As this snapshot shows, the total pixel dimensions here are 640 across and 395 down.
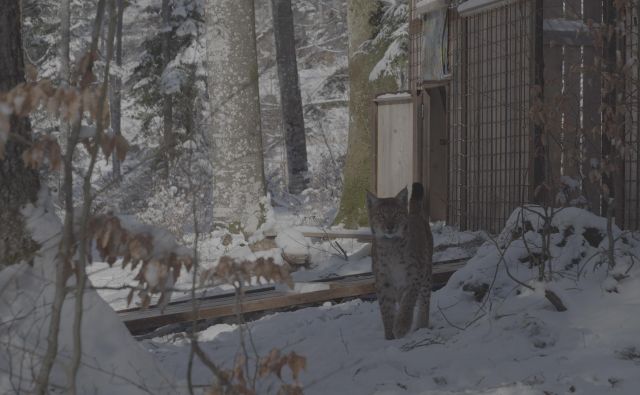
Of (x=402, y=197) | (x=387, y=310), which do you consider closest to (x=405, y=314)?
(x=387, y=310)

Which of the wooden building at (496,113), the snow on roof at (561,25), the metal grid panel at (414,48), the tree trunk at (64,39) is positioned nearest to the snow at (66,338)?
the wooden building at (496,113)

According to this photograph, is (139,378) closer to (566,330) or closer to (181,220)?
(566,330)

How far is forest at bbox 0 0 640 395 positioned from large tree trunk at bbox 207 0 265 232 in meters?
0.03

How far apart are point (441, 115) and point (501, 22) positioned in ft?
8.39

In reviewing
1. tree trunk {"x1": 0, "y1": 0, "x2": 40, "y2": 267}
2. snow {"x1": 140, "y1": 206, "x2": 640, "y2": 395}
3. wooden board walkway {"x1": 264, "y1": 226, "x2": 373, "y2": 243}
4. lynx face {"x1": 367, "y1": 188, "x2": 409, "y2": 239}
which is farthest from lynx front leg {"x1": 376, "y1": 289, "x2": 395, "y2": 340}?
wooden board walkway {"x1": 264, "y1": 226, "x2": 373, "y2": 243}

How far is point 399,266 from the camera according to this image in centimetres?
658

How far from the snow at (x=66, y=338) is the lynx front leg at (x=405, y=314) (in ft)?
8.47

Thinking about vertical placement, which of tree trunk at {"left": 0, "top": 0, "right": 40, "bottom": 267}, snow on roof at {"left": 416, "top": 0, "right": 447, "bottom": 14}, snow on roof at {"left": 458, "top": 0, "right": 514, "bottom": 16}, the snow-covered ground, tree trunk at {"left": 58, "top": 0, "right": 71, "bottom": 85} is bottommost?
the snow-covered ground

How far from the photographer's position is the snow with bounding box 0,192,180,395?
3828 mm

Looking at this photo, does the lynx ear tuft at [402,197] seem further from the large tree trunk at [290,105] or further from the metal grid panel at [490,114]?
the large tree trunk at [290,105]

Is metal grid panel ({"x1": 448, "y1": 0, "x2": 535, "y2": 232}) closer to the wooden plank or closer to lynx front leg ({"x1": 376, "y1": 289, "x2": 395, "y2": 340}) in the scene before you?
the wooden plank

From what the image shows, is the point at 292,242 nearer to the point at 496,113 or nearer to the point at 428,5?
the point at 496,113

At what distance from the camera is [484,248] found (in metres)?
7.58

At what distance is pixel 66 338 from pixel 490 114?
7978 millimetres
